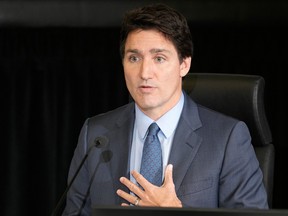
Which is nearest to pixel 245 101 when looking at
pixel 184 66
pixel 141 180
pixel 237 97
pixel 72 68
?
pixel 237 97

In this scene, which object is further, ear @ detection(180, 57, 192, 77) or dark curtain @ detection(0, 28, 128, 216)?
dark curtain @ detection(0, 28, 128, 216)

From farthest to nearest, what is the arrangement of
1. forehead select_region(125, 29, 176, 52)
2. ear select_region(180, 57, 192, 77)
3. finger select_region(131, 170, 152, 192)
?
ear select_region(180, 57, 192, 77) → forehead select_region(125, 29, 176, 52) → finger select_region(131, 170, 152, 192)

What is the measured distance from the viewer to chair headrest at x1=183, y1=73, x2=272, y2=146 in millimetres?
2092

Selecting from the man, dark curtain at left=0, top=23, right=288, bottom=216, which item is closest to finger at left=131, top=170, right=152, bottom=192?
the man

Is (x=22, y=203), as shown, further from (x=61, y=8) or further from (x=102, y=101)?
(x=61, y=8)

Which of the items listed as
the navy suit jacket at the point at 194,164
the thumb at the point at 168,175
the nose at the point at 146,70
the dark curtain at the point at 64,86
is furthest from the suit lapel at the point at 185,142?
the dark curtain at the point at 64,86

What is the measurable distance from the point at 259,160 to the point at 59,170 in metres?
1.30

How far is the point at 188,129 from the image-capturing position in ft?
6.69

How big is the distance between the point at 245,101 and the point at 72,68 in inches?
47.6

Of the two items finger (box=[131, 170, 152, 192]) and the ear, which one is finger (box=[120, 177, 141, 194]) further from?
the ear

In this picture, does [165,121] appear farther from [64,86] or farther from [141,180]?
[64,86]

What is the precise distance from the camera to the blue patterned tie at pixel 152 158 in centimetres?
197

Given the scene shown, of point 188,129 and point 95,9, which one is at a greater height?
point 95,9

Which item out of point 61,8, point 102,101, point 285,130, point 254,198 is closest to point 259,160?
point 254,198
